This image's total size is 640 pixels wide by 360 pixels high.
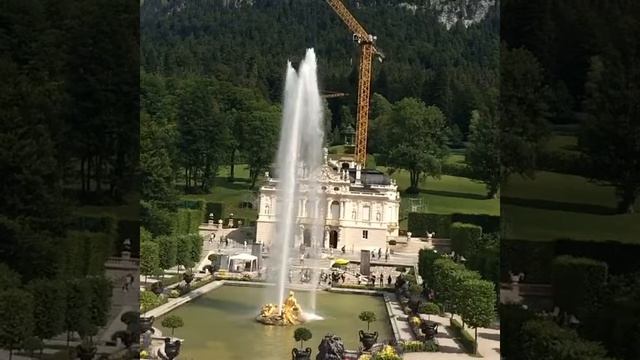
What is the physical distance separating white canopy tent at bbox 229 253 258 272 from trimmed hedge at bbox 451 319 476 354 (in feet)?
19.6

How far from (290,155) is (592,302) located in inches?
335

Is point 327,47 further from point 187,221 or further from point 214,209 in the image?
point 187,221

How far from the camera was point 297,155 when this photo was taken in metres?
20.8

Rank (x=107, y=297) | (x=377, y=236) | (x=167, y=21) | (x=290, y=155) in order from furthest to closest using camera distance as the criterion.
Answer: (x=167, y=21), (x=377, y=236), (x=290, y=155), (x=107, y=297)

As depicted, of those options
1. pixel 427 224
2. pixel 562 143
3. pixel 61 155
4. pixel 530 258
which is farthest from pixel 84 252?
pixel 562 143

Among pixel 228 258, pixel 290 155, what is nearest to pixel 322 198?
pixel 290 155

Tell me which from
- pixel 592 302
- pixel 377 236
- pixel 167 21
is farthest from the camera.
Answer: pixel 167 21

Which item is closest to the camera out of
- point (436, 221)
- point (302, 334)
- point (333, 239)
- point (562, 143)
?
point (302, 334)

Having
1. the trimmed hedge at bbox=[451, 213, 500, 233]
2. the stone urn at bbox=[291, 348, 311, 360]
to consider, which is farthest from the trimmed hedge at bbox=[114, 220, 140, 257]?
the trimmed hedge at bbox=[451, 213, 500, 233]

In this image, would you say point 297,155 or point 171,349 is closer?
point 171,349

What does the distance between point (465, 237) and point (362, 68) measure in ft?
20.3

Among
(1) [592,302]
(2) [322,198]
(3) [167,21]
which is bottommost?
(1) [592,302]

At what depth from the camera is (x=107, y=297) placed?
17500 mm

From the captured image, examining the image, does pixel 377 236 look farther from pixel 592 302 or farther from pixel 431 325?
pixel 592 302
